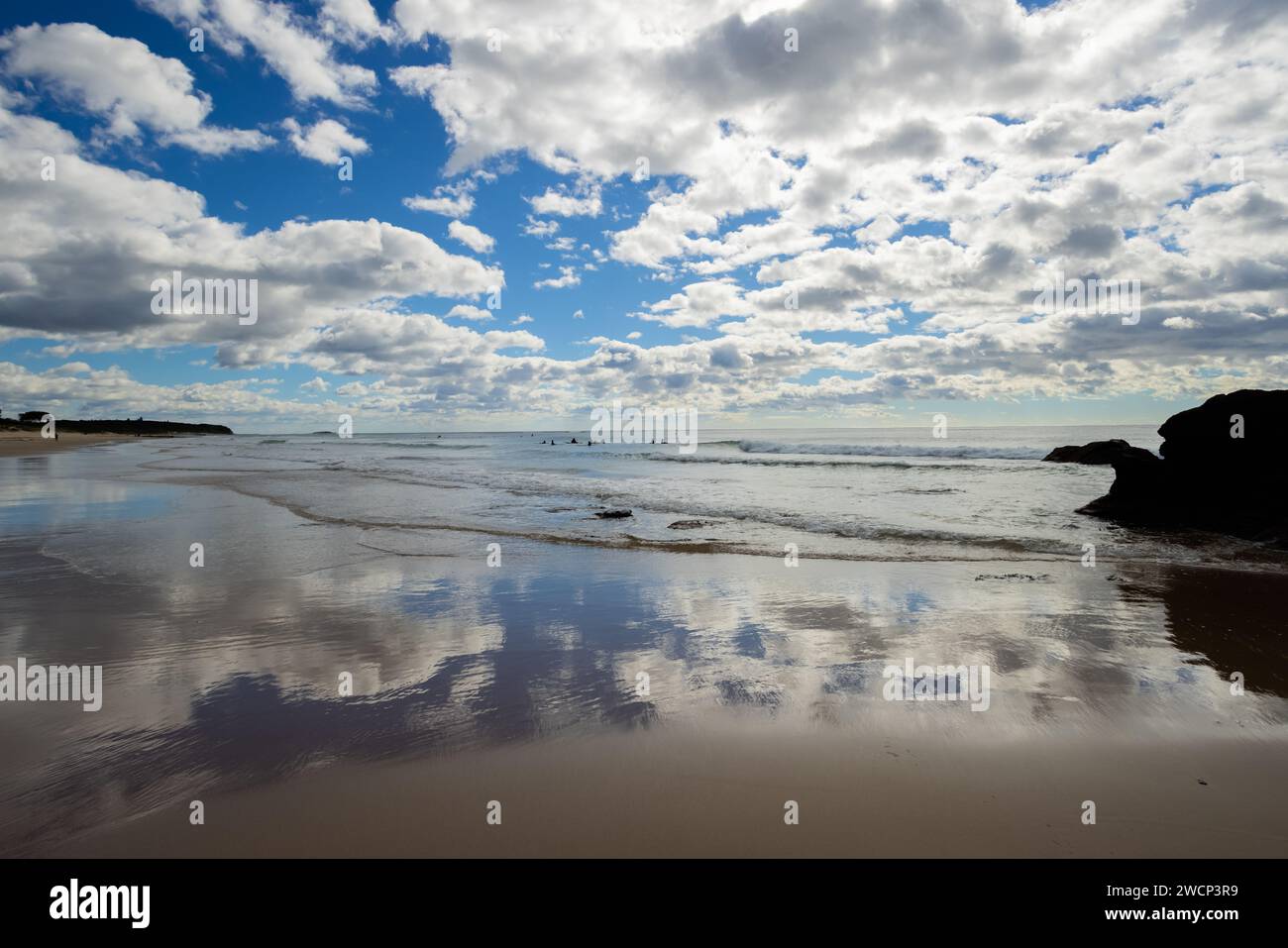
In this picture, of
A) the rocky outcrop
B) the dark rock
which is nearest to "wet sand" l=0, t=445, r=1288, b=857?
the rocky outcrop

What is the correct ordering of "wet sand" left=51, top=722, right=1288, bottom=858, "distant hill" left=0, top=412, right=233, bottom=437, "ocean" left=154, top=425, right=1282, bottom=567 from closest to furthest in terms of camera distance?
"wet sand" left=51, top=722, right=1288, bottom=858, "ocean" left=154, top=425, right=1282, bottom=567, "distant hill" left=0, top=412, right=233, bottom=437

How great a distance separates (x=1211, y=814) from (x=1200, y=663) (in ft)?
11.2

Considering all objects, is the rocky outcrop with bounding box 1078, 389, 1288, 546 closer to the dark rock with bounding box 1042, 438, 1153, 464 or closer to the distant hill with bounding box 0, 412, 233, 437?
the dark rock with bounding box 1042, 438, 1153, 464

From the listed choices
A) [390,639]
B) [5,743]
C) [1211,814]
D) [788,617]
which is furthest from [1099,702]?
[5,743]

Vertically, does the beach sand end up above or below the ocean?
above

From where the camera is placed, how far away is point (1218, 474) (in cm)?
1502

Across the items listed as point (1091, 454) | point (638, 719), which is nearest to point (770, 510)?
point (638, 719)

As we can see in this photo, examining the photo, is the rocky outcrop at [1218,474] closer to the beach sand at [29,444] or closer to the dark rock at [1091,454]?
the dark rock at [1091,454]

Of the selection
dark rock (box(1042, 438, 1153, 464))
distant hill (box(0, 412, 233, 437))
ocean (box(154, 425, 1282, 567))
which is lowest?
ocean (box(154, 425, 1282, 567))

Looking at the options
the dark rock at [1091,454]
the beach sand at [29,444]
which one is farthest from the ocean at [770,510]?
the beach sand at [29,444]

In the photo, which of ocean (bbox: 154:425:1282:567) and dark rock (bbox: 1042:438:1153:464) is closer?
ocean (bbox: 154:425:1282:567)

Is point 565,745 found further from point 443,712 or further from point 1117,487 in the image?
point 1117,487

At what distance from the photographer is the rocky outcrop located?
1385 cm
